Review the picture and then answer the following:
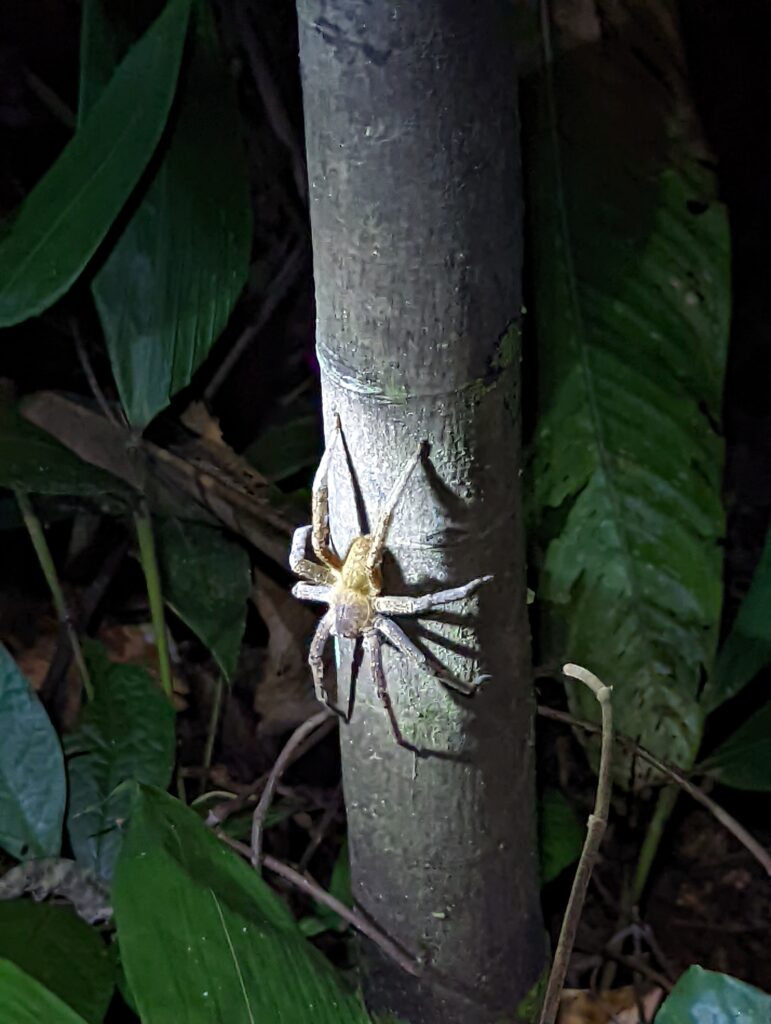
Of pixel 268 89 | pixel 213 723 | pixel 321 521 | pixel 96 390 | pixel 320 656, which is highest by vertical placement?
pixel 268 89

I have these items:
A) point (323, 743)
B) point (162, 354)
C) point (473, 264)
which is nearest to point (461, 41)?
point (473, 264)

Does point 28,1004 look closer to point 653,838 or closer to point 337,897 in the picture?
point 337,897

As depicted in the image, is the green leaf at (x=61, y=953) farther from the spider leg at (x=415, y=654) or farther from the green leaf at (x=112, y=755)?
the spider leg at (x=415, y=654)

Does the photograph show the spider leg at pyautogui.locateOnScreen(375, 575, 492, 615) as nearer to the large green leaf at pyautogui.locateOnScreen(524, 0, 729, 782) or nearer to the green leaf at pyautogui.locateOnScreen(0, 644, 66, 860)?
the large green leaf at pyautogui.locateOnScreen(524, 0, 729, 782)

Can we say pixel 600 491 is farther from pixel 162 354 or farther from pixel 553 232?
pixel 162 354

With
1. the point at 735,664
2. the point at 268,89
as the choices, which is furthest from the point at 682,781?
the point at 268,89
